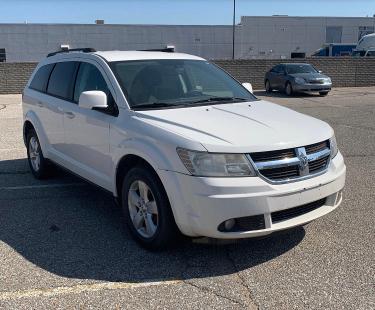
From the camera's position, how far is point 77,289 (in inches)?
141

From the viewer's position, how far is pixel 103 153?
15.6 feet

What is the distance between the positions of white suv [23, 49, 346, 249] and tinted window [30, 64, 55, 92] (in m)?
0.80

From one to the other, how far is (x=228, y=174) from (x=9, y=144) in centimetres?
716

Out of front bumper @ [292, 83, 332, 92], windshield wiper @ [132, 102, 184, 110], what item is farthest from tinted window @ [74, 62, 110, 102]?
front bumper @ [292, 83, 332, 92]

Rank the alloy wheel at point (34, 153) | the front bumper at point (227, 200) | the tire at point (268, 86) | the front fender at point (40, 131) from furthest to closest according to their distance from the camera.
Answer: the tire at point (268, 86)
the alloy wheel at point (34, 153)
the front fender at point (40, 131)
the front bumper at point (227, 200)

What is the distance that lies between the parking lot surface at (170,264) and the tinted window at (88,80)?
1373 millimetres

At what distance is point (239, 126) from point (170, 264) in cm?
130

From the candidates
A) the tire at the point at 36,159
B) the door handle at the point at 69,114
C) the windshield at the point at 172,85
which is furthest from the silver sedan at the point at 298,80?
the door handle at the point at 69,114

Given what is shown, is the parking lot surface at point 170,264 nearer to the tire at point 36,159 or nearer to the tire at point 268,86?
the tire at point 36,159

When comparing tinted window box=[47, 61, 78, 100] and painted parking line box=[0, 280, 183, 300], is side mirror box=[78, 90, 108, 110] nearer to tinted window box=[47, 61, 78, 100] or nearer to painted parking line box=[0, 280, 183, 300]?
tinted window box=[47, 61, 78, 100]

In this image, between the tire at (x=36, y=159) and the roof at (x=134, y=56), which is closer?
the roof at (x=134, y=56)

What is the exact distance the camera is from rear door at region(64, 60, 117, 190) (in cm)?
473

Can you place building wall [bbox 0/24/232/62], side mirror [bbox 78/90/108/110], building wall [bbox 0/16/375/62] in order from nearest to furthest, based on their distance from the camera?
side mirror [bbox 78/90/108/110], building wall [bbox 0/24/232/62], building wall [bbox 0/16/375/62]

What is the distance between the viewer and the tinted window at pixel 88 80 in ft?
16.4
